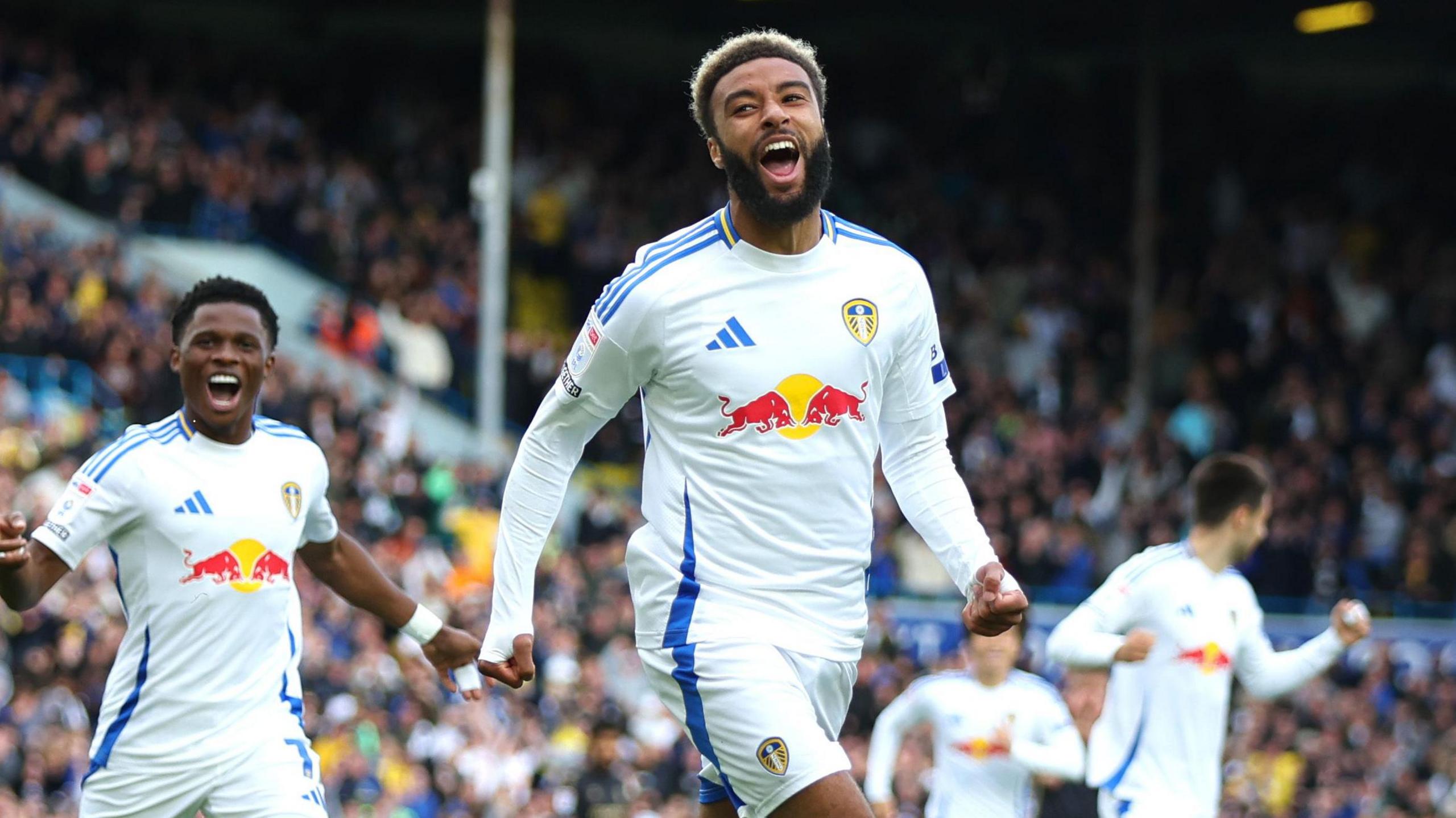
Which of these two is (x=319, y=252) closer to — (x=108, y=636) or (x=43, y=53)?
(x=43, y=53)

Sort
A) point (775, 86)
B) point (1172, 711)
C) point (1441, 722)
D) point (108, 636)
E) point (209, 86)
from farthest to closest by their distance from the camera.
Result: point (209, 86) → point (1441, 722) → point (108, 636) → point (1172, 711) → point (775, 86)

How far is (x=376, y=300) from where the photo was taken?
2186 cm

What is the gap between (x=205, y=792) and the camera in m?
6.37

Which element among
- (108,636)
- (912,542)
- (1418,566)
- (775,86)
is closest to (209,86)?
(912,542)

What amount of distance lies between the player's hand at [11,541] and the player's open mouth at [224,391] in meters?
0.85

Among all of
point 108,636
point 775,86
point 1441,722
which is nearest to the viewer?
point 775,86

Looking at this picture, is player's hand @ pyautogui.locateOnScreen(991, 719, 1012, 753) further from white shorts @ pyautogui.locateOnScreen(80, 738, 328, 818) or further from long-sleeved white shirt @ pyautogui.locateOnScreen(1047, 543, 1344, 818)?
white shorts @ pyautogui.locateOnScreen(80, 738, 328, 818)

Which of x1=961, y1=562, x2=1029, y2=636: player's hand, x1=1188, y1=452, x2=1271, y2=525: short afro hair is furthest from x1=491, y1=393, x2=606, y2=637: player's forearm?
x1=1188, y1=452, x2=1271, y2=525: short afro hair

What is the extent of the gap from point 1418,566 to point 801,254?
1762 cm

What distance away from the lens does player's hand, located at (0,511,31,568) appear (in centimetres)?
579

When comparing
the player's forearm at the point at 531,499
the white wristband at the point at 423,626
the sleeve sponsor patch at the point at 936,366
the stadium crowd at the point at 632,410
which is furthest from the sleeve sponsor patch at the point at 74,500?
the stadium crowd at the point at 632,410

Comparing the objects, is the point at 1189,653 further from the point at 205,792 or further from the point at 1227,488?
the point at 205,792

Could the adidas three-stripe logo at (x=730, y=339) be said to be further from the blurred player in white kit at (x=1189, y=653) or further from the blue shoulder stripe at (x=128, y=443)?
the blurred player in white kit at (x=1189, y=653)

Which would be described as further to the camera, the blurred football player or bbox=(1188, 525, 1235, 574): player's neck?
bbox=(1188, 525, 1235, 574): player's neck
